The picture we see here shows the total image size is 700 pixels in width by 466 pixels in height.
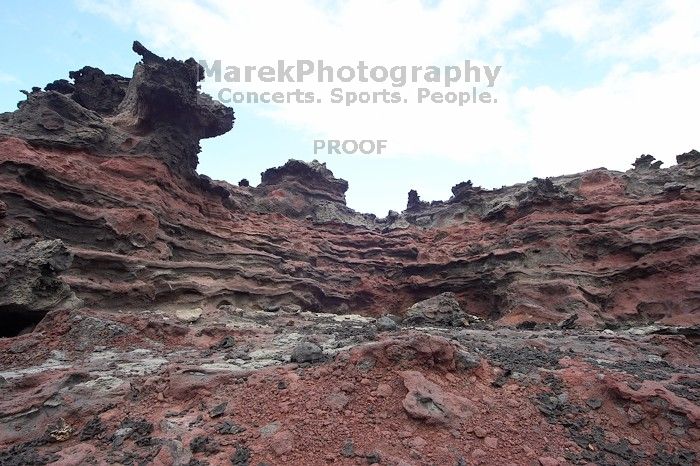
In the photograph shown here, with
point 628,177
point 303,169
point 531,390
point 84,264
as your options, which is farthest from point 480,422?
point 303,169

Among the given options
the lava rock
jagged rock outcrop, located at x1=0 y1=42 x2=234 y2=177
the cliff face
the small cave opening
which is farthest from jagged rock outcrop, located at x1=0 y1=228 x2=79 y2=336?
the lava rock

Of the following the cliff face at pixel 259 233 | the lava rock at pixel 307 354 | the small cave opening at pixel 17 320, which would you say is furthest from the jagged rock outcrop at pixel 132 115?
the lava rock at pixel 307 354

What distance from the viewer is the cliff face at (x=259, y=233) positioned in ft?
58.0

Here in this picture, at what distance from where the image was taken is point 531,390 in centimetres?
808

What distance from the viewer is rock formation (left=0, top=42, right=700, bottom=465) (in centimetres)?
669

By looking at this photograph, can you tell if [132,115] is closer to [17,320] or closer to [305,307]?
[17,320]

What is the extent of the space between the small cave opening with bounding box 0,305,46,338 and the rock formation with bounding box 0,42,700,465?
0.07 meters

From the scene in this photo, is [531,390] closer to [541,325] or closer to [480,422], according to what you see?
[480,422]

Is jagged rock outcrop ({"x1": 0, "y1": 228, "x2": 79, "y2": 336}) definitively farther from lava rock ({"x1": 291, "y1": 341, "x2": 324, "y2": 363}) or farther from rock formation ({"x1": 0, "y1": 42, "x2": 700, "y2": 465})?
lava rock ({"x1": 291, "y1": 341, "x2": 324, "y2": 363})

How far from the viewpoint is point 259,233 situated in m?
27.6

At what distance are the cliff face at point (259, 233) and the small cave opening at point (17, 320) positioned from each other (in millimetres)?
444

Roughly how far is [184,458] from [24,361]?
7095 millimetres

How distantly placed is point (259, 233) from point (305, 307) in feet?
20.2

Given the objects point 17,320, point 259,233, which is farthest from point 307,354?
point 259,233
